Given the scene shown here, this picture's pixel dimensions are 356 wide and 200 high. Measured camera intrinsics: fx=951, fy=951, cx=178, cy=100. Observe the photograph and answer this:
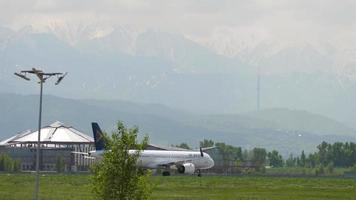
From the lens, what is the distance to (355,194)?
299ft

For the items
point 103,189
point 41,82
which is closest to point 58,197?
point 41,82

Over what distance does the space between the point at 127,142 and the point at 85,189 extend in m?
37.7

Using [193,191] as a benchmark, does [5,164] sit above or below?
above

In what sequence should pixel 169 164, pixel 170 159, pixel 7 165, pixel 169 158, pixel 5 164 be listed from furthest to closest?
pixel 5 164
pixel 7 165
pixel 169 158
pixel 170 159
pixel 169 164

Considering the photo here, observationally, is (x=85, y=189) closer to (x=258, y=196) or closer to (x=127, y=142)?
(x=258, y=196)

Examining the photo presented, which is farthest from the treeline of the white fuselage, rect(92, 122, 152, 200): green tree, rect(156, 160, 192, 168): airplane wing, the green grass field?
rect(92, 122, 152, 200): green tree

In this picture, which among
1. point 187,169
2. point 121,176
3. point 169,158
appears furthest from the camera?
point 187,169

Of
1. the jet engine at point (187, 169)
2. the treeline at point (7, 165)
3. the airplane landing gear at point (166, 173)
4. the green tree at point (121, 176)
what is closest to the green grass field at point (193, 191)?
the green tree at point (121, 176)

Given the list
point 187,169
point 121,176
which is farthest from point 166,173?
point 121,176

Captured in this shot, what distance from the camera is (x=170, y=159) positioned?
14188cm

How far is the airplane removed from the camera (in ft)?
454

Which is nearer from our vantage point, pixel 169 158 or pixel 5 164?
pixel 169 158

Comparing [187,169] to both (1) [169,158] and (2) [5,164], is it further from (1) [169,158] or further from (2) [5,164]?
(2) [5,164]

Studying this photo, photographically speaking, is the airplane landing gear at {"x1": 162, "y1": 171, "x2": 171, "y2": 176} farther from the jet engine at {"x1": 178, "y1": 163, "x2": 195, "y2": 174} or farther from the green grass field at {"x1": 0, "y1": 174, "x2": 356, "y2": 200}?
the green grass field at {"x1": 0, "y1": 174, "x2": 356, "y2": 200}
